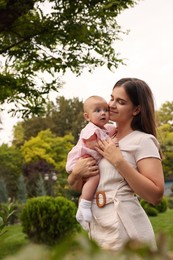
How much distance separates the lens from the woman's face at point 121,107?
288cm

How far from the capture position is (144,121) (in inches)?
114

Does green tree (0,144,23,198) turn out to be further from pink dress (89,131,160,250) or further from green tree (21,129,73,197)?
pink dress (89,131,160,250)

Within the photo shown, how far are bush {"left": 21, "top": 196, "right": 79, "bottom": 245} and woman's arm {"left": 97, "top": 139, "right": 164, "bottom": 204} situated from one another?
933 centimetres

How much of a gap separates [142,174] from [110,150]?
8.0 inches

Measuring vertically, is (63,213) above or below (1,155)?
below

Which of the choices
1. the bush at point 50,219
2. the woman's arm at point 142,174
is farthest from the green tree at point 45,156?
the woman's arm at point 142,174

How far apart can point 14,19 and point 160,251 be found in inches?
385

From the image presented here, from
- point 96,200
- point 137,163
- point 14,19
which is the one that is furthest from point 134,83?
point 14,19

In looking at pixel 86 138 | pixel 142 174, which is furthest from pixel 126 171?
pixel 86 138

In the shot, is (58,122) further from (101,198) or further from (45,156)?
(101,198)

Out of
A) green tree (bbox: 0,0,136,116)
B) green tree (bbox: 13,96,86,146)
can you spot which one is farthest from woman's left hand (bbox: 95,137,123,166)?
green tree (bbox: 13,96,86,146)

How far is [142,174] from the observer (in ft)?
8.77

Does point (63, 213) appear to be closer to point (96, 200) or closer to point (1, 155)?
point (96, 200)

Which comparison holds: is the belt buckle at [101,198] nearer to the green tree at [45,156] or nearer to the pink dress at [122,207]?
the pink dress at [122,207]
